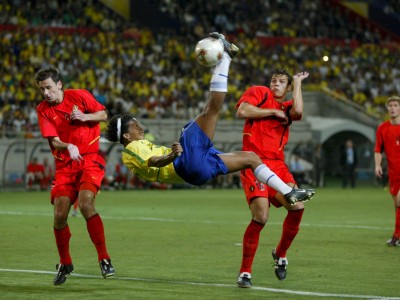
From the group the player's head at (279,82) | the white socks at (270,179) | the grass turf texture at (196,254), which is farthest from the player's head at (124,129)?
the player's head at (279,82)

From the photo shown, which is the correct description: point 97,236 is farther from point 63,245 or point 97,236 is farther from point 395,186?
point 395,186

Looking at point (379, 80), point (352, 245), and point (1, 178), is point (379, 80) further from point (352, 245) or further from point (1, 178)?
point (352, 245)

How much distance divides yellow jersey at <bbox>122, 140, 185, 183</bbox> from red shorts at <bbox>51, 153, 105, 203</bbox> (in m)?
0.56

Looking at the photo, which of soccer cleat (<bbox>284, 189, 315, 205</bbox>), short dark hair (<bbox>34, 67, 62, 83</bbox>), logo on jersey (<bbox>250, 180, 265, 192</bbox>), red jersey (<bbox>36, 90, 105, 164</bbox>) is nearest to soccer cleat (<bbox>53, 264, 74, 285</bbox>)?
red jersey (<bbox>36, 90, 105, 164</bbox>)

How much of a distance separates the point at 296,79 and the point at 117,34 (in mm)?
33112

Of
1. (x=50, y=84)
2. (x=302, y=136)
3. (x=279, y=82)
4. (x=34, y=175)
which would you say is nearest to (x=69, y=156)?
(x=50, y=84)

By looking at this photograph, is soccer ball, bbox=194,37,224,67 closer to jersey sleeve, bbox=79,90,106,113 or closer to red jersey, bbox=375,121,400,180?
jersey sleeve, bbox=79,90,106,113

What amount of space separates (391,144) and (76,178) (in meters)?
6.93

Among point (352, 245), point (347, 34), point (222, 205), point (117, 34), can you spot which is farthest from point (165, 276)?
point (347, 34)

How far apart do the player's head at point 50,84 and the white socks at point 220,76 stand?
6.85 feet

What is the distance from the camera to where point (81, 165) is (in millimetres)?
11516

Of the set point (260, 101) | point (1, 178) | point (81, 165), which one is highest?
point (260, 101)

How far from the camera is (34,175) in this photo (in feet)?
113

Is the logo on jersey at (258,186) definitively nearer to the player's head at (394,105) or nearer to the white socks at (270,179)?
the white socks at (270,179)
